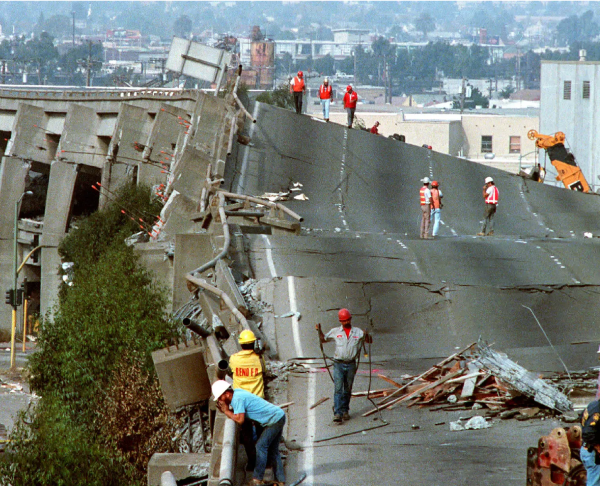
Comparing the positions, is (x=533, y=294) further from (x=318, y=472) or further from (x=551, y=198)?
(x=551, y=198)

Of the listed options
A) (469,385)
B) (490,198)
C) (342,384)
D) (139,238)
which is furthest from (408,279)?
(139,238)

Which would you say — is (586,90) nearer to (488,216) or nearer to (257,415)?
(488,216)

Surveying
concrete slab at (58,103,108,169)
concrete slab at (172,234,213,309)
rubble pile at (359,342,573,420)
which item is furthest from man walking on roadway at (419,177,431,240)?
concrete slab at (58,103,108,169)

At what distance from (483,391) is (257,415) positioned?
4.21 m

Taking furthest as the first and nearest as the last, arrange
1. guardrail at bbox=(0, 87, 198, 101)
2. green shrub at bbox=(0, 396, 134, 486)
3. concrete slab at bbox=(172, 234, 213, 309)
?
guardrail at bbox=(0, 87, 198, 101)
concrete slab at bbox=(172, 234, 213, 309)
green shrub at bbox=(0, 396, 134, 486)

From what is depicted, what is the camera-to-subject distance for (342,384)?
12.4 meters

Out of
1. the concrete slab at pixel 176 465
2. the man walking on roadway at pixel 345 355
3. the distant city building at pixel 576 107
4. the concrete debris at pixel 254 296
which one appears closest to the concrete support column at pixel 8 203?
the distant city building at pixel 576 107

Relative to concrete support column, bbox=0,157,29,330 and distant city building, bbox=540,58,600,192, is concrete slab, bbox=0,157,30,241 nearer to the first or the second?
concrete support column, bbox=0,157,29,330

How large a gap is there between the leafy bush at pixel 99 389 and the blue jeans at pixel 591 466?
873 cm

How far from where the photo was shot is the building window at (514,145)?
95750 millimetres

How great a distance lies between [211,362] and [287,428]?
1.55 m

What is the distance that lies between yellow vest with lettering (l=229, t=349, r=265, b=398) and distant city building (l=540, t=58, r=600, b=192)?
180 feet

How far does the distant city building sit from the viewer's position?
63844mm

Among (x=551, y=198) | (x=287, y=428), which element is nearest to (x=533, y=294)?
(x=287, y=428)
